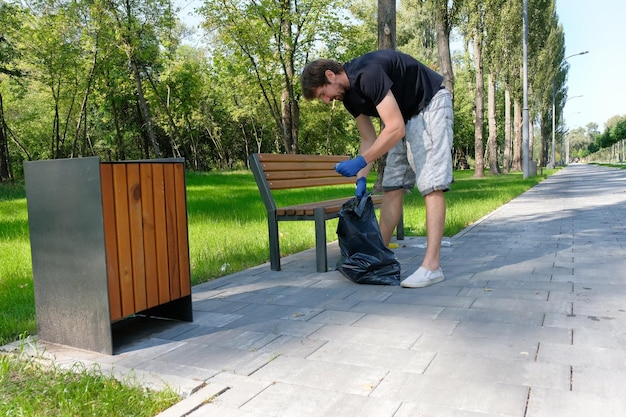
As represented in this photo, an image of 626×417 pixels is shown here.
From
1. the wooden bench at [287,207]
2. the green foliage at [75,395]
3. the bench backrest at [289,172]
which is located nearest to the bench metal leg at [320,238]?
the wooden bench at [287,207]

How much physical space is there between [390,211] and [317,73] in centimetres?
143

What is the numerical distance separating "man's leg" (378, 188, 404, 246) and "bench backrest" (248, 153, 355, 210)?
944mm

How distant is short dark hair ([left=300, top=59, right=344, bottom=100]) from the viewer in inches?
143

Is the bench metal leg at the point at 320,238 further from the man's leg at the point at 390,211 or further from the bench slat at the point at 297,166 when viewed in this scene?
the bench slat at the point at 297,166

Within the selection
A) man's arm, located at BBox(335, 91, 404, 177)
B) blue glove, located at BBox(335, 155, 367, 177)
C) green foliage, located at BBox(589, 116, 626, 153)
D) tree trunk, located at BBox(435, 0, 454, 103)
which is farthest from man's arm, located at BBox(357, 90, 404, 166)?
green foliage, located at BBox(589, 116, 626, 153)

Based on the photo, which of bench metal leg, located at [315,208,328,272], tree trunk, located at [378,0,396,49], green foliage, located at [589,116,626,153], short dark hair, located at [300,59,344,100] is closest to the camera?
short dark hair, located at [300,59,344,100]

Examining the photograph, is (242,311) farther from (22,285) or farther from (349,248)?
(22,285)

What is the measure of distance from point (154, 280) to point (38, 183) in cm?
80

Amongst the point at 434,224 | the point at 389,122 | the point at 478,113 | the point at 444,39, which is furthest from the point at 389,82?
the point at 478,113

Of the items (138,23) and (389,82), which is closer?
(389,82)

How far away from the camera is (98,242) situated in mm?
2586

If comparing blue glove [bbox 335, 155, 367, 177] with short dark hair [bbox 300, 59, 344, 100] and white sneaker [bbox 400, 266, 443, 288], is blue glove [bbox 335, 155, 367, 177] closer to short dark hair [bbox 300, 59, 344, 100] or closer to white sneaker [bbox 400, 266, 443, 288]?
→ short dark hair [bbox 300, 59, 344, 100]

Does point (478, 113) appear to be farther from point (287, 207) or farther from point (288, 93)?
point (287, 207)

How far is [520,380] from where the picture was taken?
2098 mm
